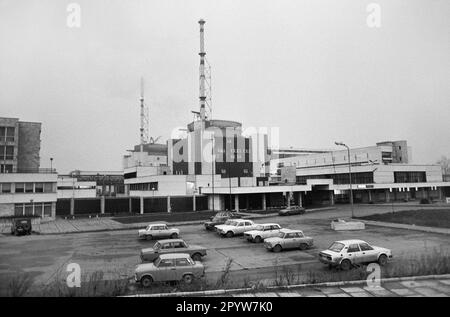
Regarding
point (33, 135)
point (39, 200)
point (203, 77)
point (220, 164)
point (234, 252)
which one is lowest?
point (234, 252)

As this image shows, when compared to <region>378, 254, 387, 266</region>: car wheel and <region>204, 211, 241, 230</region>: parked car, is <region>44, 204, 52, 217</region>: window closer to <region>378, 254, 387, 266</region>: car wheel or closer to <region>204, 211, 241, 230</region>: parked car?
<region>204, 211, 241, 230</region>: parked car

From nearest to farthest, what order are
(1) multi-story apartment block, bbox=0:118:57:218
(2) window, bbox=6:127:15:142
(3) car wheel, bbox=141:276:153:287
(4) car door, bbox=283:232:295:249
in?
(3) car wheel, bbox=141:276:153:287 → (4) car door, bbox=283:232:295:249 → (1) multi-story apartment block, bbox=0:118:57:218 → (2) window, bbox=6:127:15:142

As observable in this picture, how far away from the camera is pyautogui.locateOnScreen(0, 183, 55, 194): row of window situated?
46.9m

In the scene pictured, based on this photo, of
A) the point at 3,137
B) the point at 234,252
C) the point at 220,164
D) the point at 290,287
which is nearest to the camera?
the point at 290,287

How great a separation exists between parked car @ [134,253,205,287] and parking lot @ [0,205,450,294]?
162 centimetres

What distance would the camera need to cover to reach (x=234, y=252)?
23.9 metres

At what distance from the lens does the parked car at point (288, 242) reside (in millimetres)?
23569

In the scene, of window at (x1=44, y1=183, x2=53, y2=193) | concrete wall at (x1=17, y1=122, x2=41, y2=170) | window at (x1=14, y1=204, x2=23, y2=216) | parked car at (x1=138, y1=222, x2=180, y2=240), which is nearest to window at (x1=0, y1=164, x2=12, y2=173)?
concrete wall at (x1=17, y1=122, x2=41, y2=170)

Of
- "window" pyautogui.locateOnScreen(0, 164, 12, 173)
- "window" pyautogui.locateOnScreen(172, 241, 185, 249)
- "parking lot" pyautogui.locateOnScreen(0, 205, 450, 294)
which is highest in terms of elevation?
"window" pyautogui.locateOnScreen(0, 164, 12, 173)

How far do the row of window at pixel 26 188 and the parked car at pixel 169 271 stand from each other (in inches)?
1591

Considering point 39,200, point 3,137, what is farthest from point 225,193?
point 3,137

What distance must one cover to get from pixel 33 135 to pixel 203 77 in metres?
44.4

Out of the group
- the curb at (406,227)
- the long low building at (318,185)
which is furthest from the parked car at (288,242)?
the long low building at (318,185)

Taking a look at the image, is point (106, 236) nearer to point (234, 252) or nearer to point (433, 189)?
point (234, 252)
